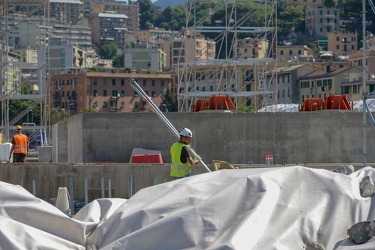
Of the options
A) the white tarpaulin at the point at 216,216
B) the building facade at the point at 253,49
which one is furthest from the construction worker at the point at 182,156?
the building facade at the point at 253,49

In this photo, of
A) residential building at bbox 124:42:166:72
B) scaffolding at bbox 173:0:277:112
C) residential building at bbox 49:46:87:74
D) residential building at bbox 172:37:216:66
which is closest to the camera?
scaffolding at bbox 173:0:277:112

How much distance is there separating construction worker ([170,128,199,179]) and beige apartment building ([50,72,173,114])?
400 feet

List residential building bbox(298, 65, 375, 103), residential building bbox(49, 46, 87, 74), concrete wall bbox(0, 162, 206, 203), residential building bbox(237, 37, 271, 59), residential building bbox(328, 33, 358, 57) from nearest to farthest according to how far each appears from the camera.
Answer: concrete wall bbox(0, 162, 206, 203), residential building bbox(237, 37, 271, 59), residential building bbox(298, 65, 375, 103), residential building bbox(49, 46, 87, 74), residential building bbox(328, 33, 358, 57)

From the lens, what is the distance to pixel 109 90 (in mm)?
141000

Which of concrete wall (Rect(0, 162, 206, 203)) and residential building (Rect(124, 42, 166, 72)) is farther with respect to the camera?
residential building (Rect(124, 42, 166, 72))

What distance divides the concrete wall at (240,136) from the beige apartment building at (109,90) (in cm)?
10920

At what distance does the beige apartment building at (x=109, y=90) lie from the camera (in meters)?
139

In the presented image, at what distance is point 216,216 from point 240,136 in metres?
17.4

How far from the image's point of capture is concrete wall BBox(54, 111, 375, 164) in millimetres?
27312

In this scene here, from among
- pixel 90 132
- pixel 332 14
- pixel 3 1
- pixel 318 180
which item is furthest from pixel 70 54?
pixel 318 180

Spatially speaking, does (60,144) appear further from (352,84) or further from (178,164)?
(352,84)

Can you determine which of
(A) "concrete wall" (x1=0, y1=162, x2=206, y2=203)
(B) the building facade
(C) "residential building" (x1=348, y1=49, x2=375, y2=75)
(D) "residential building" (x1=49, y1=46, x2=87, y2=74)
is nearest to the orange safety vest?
(A) "concrete wall" (x1=0, y1=162, x2=206, y2=203)

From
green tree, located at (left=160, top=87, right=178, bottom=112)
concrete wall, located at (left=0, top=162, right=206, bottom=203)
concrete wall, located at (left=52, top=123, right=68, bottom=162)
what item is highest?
concrete wall, located at (left=0, top=162, right=206, bottom=203)

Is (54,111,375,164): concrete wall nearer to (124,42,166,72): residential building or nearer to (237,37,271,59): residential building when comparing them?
(237,37,271,59): residential building
